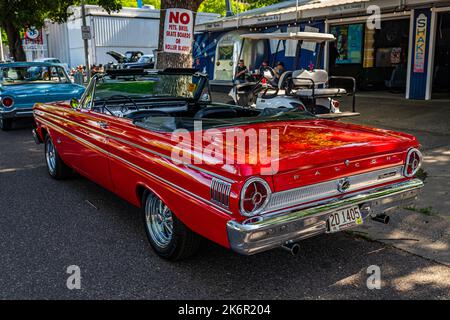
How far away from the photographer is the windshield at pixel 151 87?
16.5 ft

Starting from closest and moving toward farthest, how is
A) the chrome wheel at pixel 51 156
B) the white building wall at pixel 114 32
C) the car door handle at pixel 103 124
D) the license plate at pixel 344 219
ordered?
the license plate at pixel 344 219, the car door handle at pixel 103 124, the chrome wheel at pixel 51 156, the white building wall at pixel 114 32

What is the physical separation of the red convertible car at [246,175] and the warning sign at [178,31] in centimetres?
291

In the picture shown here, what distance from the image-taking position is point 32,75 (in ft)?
36.2

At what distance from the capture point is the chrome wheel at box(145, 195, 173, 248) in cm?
369

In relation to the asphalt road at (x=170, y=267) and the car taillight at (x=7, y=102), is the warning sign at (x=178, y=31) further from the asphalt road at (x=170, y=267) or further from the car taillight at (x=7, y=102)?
the car taillight at (x=7, y=102)

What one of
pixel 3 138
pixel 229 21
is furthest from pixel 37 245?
pixel 229 21

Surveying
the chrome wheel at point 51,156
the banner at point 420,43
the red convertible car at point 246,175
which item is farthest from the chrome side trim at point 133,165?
the banner at point 420,43

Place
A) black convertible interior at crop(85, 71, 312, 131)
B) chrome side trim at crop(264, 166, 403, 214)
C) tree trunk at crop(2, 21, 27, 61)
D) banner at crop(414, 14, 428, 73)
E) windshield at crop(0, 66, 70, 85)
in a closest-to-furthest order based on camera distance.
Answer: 1. chrome side trim at crop(264, 166, 403, 214)
2. black convertible interior at crop(85, 71, 312, 131)
3. windshield at crop(0, 66, 70, 85)
4. banner at crop(414, 14, 428, 73)
5. tree trunk at crop(2, 21, 27, 61)

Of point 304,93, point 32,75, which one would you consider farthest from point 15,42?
point 304,93

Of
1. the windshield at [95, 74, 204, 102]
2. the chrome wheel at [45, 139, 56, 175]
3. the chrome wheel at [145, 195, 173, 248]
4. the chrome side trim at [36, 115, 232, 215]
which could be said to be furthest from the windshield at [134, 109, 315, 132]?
the chrome wheel at [45, 139, 56, 175]

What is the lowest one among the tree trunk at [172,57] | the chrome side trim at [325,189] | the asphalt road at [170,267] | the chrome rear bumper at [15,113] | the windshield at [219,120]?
the asphalt road at [170,267]

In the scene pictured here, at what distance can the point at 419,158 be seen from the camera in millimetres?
3775

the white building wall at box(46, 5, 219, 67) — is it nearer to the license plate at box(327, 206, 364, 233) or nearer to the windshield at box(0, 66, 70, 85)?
the windshield at box(0, 66, 70, 85)
